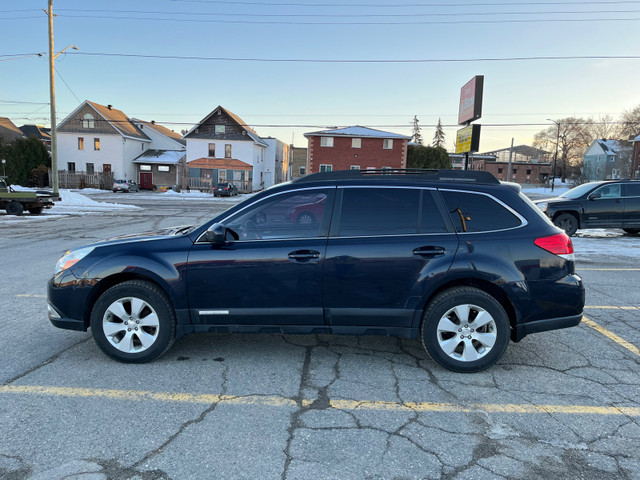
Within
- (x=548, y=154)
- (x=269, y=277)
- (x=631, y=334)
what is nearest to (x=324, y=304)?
(x=269, y=277)

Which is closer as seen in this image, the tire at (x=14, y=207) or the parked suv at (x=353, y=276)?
the parked suv at (x=353, y=276)

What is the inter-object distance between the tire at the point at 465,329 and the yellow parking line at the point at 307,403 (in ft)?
1.65

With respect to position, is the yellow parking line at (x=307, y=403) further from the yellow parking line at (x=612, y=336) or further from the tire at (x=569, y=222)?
the tire at (x=569, y=222)

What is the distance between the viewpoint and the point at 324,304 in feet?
12.1

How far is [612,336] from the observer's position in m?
4.75

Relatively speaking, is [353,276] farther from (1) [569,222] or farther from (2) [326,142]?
(2) [326,142]

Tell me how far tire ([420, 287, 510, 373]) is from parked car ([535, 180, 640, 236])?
11.0m

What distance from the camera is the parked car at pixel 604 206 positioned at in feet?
41.7

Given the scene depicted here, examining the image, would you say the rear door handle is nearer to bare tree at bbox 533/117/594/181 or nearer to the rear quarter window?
the rear quarter window

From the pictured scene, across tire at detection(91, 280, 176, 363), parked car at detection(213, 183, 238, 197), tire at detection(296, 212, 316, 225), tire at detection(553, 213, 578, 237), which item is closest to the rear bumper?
tire at detection(296, 212, 316, 225)

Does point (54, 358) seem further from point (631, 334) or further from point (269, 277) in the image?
point (631, 334)

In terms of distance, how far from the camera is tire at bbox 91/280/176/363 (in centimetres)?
372

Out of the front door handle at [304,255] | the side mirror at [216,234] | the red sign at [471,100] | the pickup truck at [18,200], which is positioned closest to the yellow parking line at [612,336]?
the front door handle at [304,255]

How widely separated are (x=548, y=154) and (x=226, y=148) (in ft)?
263
